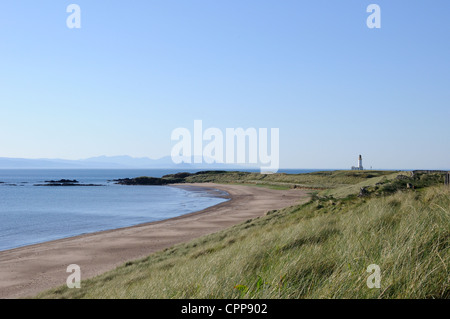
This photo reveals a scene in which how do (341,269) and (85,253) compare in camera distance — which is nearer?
(341,269)

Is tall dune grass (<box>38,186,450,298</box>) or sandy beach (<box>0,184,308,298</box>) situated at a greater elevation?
tall dune grass (<box>38,186,450,298</box>)

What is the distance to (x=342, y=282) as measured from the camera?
4.36m

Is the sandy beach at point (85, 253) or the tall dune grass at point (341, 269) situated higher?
the tall dune grass at point (341, 269)

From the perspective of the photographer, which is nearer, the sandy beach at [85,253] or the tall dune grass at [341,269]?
the tall dune grass at [341,269]

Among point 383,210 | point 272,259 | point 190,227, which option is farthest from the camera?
point 190,227

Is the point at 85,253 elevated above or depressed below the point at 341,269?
below

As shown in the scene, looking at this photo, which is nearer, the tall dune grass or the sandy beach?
the tall dune grass

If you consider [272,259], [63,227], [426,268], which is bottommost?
[63,227]

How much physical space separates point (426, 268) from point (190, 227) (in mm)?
22895

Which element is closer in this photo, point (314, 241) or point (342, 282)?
point (342, 282)
